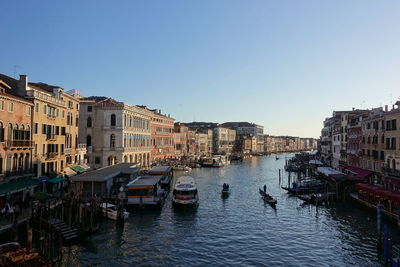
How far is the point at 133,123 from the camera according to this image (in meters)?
58.4

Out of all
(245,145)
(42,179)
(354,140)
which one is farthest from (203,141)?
(42,179)

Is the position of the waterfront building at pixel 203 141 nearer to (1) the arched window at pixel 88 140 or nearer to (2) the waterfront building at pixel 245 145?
(2) the waterfront building at pixel 245 145

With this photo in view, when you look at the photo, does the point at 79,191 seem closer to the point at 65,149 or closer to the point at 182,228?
the point at 182,228

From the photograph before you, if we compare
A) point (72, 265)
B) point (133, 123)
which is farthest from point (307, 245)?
point (133, 123)

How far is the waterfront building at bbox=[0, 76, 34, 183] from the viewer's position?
26734 mm

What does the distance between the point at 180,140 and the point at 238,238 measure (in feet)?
233

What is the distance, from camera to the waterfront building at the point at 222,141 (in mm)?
133875

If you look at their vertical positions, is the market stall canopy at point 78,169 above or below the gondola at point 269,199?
above

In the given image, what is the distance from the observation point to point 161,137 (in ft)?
255

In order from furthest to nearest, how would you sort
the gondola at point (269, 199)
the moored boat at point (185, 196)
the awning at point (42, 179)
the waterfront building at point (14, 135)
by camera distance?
the gondola at point (269, 199), the moored boat at point (185, 196), the awning at point (42, 179), the waterfront building at point (14, 135)

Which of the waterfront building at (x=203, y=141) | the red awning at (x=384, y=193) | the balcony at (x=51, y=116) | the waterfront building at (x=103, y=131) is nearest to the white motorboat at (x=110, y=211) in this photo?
the balcony at (x=51, y=116)

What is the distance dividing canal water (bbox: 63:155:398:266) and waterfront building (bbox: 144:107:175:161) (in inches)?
1525

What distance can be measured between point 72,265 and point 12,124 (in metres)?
15.4

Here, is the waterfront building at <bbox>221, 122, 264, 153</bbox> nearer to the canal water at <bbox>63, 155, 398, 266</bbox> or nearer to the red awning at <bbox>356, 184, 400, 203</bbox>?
the red awning at <bbox>356, 184, 400, 203</bbox>
